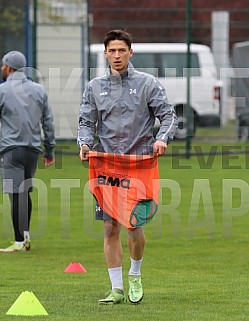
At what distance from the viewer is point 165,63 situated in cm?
2683

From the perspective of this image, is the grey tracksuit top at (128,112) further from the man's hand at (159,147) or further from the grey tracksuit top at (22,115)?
the grey tracksuit top at (22,115)

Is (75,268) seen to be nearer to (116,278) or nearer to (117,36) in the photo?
(116,278)

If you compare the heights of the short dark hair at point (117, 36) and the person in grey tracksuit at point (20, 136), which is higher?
the short dark hair at point (117, 36)

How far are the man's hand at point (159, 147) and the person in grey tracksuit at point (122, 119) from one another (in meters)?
0.02

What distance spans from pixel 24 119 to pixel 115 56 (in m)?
3.51

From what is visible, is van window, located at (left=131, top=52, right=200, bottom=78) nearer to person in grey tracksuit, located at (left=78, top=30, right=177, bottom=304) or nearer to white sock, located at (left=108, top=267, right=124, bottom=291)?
person in grey tracksuit, located at (left=78, top=30, right=177, bottom=304)

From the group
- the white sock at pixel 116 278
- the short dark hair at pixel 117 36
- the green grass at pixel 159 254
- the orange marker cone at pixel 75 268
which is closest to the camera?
the green grass at pixel 159 254

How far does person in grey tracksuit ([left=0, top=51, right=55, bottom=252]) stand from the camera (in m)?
11.0

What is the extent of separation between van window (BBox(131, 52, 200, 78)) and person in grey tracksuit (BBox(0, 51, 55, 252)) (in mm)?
13453

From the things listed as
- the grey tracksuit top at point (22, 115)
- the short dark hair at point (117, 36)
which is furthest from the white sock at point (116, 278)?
the grey tracksuit top at point (22, 115)

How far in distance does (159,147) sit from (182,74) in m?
17.3

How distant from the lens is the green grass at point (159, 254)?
7.48 m

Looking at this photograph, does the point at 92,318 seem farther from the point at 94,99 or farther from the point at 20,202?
the point at 20,202

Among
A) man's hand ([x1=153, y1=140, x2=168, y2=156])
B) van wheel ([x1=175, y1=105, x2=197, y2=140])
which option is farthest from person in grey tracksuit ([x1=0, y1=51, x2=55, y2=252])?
van wheel ([x1=175, y1=105, x2=197, y2=140])
